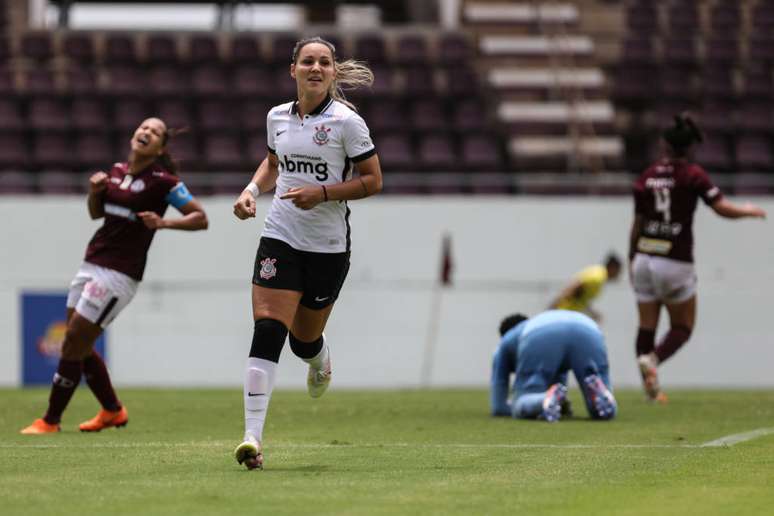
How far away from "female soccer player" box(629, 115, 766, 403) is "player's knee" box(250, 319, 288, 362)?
569 centimetres

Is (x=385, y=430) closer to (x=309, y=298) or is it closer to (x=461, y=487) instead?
(x=309, y=298)

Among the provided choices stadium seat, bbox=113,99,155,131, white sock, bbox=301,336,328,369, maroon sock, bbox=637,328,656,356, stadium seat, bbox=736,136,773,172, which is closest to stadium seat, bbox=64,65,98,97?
stadium seat, bbox=113,99,155,131

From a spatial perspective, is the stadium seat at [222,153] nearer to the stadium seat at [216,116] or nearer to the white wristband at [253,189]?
the stadium seat at [216,116]

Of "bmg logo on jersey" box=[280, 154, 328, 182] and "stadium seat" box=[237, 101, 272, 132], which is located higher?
"bmg logo on jersey" box=[280, 154, 328, 182]

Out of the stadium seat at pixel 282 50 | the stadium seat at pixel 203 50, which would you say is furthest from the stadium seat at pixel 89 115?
the stadium seat at pixel 282 50

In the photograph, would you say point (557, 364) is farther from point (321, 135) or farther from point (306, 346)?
point (321, 135)

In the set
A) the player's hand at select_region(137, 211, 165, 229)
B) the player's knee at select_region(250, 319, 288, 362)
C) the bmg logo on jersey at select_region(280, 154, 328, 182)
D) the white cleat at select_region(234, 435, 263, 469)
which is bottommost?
the white cleat at select_region(234, 435, 263, 469)

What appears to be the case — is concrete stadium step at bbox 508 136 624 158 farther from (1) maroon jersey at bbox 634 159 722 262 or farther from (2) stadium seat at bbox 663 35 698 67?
(1) maroon jersey at bbox 634 159 722 262

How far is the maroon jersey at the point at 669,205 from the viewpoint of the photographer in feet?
39.4

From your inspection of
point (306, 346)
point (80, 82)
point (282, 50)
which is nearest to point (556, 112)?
point (282, 50)

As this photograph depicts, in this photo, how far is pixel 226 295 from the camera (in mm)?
17641

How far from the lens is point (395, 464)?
6.95 metres

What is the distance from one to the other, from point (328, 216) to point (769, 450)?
2.52 m

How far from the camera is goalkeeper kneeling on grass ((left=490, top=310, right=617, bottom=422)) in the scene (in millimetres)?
10398
